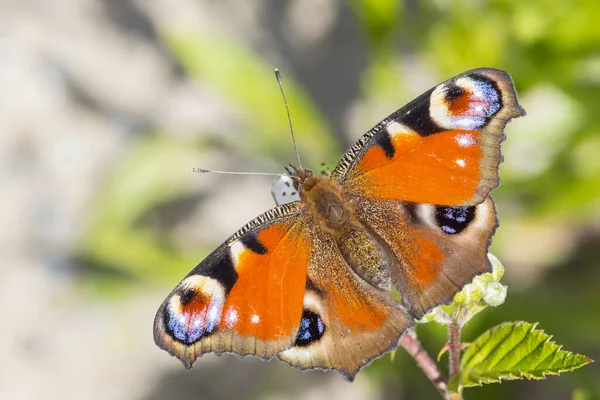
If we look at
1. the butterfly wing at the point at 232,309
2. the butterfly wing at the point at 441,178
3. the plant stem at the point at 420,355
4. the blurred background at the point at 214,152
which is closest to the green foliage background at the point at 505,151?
the blurred background at the point at 214,152

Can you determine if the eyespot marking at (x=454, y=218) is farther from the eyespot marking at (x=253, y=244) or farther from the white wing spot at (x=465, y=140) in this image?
the eyespot marking at (x=253, y=244)

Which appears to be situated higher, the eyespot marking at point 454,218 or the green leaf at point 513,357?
the eyespot marking at point 454,218

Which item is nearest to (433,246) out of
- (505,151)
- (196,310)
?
(196,310)

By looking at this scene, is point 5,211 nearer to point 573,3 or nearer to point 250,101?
point 250,101

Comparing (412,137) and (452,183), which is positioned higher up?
(412,137)

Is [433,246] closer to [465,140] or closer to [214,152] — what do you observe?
[465,140]

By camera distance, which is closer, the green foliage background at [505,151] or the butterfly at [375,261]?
the butterfly at [375,261]

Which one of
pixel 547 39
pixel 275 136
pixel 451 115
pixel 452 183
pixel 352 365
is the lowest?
pixel 352 365

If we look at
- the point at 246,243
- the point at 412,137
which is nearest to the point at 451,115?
the point at 412,137
